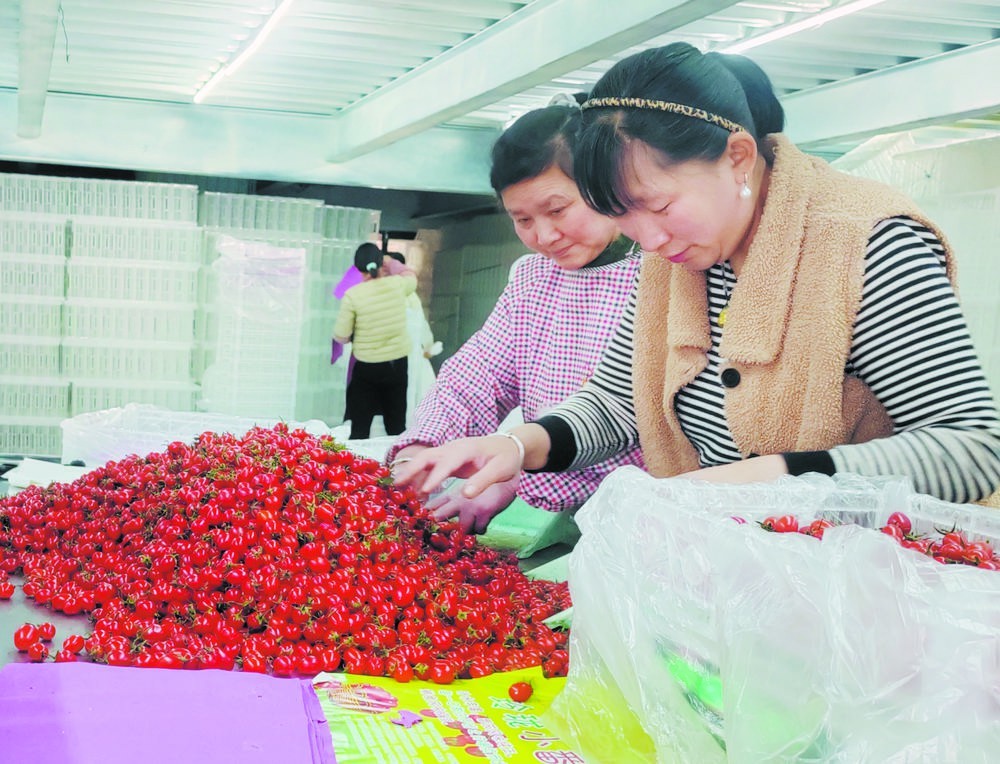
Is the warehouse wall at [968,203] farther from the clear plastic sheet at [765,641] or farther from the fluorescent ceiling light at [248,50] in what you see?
the clear plastic sheet at [765,641]

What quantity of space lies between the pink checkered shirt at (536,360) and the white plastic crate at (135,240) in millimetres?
4845

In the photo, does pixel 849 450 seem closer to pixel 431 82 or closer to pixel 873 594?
pixel 873 594

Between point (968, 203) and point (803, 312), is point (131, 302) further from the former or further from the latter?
point (803, 312)

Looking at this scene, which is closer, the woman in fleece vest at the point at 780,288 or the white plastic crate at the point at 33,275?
the woman in fleece vest at the point at 780,288

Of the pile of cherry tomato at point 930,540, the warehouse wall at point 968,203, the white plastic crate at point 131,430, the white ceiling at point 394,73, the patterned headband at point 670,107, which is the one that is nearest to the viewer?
the pile of cherry tomato at point 930,540

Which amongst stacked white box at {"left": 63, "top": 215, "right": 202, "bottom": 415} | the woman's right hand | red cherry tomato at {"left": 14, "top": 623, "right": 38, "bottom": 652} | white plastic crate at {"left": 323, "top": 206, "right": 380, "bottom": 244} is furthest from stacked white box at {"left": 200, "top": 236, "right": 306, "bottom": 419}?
red cherry tomato at {"left": 14, "top": 623, "right": 38, "bottom": 652}

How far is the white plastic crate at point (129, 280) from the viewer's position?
6613mm

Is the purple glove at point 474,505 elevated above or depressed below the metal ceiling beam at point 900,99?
below

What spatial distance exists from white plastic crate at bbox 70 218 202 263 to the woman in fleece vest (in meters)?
5.68

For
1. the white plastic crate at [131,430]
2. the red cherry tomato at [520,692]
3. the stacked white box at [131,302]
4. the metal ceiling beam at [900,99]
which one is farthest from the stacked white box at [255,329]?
the red cherry tomato at [520,692]

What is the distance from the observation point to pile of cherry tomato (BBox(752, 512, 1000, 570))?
0.98m

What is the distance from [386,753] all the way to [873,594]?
497mm

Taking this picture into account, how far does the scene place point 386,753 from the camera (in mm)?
1033

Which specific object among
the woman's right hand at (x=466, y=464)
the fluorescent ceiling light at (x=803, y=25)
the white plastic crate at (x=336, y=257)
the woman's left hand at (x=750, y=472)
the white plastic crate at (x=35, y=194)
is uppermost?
the fluorescent ceiling light at (x=803, y=25)
